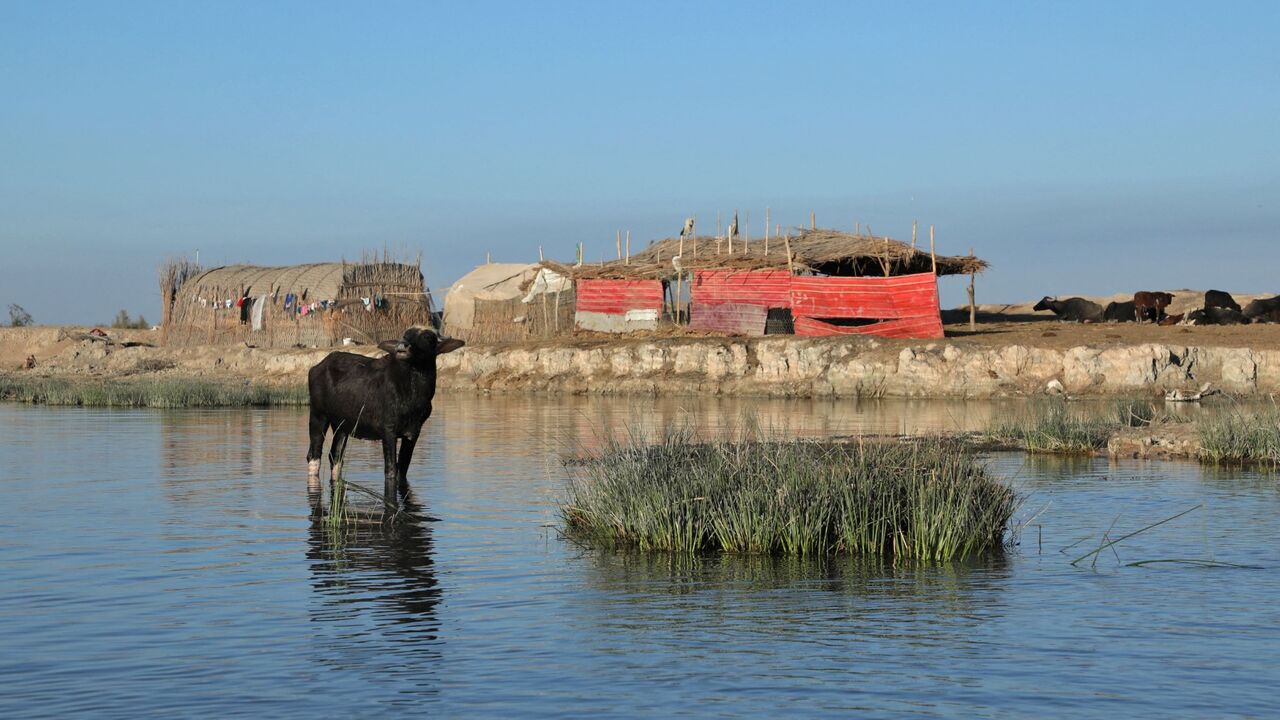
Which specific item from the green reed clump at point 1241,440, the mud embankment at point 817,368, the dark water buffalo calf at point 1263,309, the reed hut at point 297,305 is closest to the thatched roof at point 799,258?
the mud embankment at point 817,368

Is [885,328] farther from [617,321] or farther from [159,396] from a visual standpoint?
[159,396]

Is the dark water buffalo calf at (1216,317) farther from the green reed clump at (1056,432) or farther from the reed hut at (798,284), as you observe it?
the green reed clump at (1056,432)

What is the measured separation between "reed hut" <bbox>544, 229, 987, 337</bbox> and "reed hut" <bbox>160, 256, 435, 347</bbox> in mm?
8426

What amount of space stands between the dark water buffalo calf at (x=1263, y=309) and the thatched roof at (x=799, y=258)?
10354 mm

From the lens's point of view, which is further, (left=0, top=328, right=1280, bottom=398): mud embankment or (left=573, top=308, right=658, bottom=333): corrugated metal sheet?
(left=573, top=308, right=658, bottom=333): corrugated metal sheet

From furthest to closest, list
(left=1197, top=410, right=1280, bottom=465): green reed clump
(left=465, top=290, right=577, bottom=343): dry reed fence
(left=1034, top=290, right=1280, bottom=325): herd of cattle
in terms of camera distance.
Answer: (left=465, top=290, right=577, bottom=343): dry reed fence
(left=1034, top=290, right=1280, bottom=325): herd of cattle
(left=1197, top=410, right=1280, bottom=465): green reed clump

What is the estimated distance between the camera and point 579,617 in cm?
782

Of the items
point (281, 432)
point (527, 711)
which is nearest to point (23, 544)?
point (527, 711)

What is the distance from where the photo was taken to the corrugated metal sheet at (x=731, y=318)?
126 ft

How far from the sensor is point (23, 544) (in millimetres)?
10195

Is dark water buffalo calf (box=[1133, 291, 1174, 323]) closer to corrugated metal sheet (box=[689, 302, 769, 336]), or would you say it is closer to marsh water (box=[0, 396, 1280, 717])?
corrugated metal sheet (box=[689, 302, 769, 336])

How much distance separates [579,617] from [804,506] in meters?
2.70

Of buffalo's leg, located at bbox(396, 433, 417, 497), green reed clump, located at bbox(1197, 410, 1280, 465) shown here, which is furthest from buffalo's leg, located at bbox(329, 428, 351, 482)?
green reed clump, located at bbox(1197, 410, 1280, 465)

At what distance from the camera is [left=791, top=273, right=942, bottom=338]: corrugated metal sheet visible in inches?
1441
